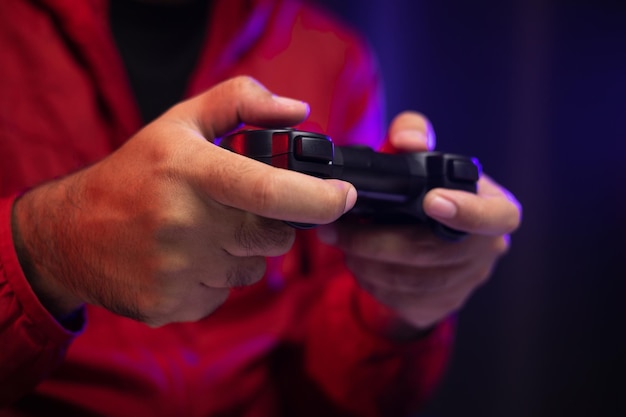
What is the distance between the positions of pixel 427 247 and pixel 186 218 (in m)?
0.23

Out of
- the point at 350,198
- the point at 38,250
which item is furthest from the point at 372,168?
the point at 38,250

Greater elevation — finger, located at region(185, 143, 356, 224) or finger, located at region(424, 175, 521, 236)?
finger, located at region(185, 143, 356, 224)

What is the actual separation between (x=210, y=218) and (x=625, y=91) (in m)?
0.78

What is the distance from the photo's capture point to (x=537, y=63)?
89 centimetres

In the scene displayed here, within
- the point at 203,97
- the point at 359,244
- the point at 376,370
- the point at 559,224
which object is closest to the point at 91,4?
the point at 203,97

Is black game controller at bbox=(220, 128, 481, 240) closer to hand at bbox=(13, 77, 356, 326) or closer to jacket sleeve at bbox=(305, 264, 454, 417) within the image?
hand at bbox=(13, 77, 356, 326)

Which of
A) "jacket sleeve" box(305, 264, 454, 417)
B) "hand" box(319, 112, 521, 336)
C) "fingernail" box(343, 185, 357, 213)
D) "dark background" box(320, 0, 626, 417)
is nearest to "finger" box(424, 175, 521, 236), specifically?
"hand" box(319, 112, 521, 336)

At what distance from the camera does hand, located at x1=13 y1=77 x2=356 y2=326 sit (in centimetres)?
27

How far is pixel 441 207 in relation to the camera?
36 centimetres

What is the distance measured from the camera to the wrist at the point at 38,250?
0.35 m

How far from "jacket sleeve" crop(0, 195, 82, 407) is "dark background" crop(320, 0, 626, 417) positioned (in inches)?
33.3

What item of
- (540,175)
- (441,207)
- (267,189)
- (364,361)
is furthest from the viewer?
(540,175)

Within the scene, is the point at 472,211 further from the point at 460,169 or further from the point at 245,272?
the point at 245,272

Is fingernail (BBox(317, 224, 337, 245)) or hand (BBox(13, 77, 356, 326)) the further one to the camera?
fingernail (BBox(317, 224, 337, 245))
